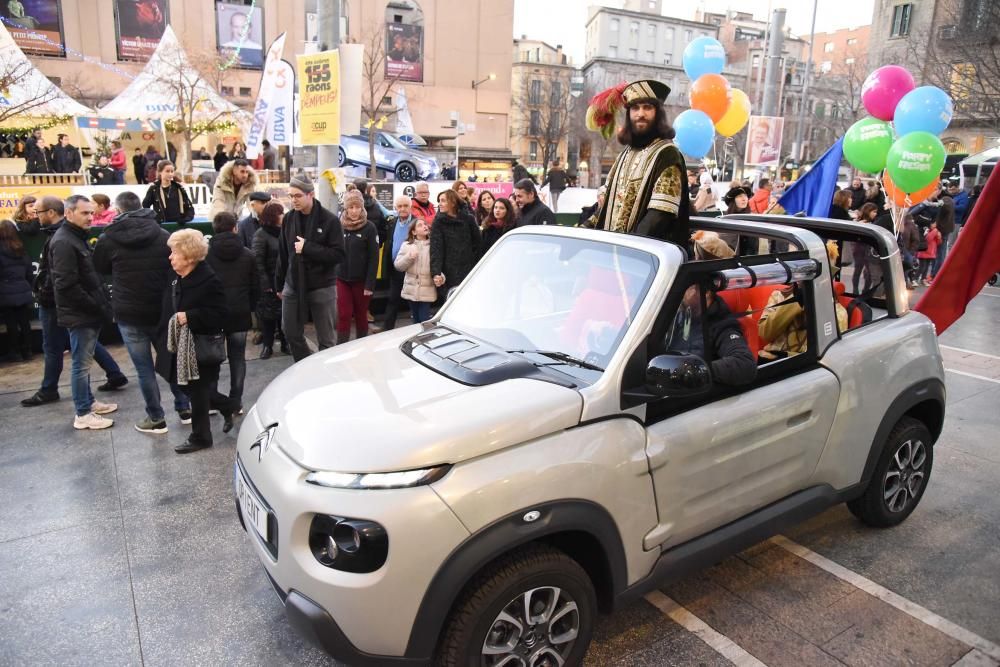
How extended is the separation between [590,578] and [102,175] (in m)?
18.8

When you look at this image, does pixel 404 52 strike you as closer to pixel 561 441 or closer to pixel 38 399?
pixel 38 399

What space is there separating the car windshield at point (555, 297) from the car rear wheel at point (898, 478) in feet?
6.54

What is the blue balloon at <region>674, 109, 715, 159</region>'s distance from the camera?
486 inches

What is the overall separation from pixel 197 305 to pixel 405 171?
20.8m

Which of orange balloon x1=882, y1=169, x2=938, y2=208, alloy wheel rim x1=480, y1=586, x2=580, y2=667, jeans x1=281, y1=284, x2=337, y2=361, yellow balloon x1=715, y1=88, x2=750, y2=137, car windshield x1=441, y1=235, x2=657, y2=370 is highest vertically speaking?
yellow balloon x1=715, y1=88, x2=750, y2=137

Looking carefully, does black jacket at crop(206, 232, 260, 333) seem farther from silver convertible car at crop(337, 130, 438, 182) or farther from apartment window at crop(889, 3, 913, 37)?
apartment window at crop(889, 3, 913, 37)

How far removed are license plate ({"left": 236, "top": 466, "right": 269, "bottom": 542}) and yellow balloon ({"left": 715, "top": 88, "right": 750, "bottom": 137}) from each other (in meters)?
12.7

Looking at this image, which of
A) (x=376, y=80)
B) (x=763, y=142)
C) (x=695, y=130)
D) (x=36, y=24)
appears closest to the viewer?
(x=695, y=130)

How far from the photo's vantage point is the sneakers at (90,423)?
548 centimetres

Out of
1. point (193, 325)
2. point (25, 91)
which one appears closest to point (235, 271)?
point (193, 325)

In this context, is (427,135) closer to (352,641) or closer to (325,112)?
(325,112)

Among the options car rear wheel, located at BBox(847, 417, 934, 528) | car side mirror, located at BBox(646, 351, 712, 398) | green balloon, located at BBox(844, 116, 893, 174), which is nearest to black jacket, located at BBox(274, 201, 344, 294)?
car side mirror, located at BBox(646, 351, 712, 398)

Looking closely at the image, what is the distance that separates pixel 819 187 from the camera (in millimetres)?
7941

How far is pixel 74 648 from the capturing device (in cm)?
300
